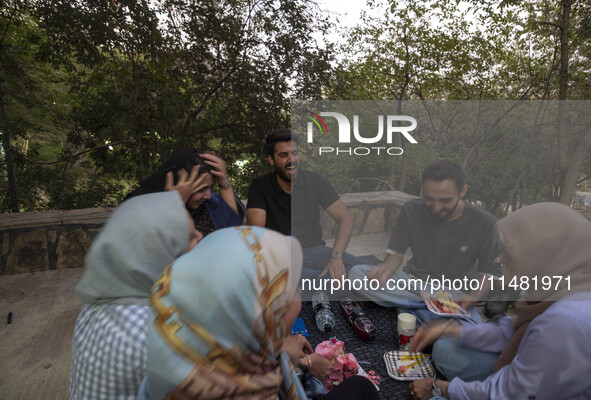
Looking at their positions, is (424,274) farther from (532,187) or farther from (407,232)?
(532,187)

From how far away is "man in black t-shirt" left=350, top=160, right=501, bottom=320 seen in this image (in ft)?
8.13

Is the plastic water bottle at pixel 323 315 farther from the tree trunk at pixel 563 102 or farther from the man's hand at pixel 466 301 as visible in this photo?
the tree trunk at pixel 563 102

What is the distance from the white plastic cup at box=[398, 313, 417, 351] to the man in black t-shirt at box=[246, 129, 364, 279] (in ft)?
2.59

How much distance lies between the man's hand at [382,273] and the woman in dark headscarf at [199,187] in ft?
3.81

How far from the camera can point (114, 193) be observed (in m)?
5.11

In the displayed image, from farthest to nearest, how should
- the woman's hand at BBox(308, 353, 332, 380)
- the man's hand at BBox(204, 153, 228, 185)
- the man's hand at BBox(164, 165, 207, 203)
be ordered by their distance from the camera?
1. the man's hand at BBox(204, 153, 228, 185)
2. the man's hand at BBox(164, 165, 207, 203)
3. the woman's hand at BBox(308, 353, 332, 380)

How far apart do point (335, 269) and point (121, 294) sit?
2.03m

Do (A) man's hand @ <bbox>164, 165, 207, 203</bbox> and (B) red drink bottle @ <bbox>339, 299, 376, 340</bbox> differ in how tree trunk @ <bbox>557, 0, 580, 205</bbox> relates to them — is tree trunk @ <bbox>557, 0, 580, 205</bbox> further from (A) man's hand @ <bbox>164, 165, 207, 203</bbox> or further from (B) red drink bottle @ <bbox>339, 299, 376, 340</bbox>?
(A) man's hand @ <bbox>164, 165, 207, 203</bbox>

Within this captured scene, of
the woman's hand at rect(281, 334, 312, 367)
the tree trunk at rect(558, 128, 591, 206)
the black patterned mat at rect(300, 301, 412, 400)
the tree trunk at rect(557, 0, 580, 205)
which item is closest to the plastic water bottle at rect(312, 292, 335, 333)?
the black patterned mat at rect(300, 301, 412, 400)

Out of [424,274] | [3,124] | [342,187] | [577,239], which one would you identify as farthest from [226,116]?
[342,187]

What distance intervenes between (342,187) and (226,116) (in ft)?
21.2

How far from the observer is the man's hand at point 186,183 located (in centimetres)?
232

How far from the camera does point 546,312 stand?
116cm

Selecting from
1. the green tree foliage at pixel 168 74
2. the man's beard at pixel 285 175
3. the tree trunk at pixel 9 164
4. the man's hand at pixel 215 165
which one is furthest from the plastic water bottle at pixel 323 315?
the tree trunk at pixel 9 164
